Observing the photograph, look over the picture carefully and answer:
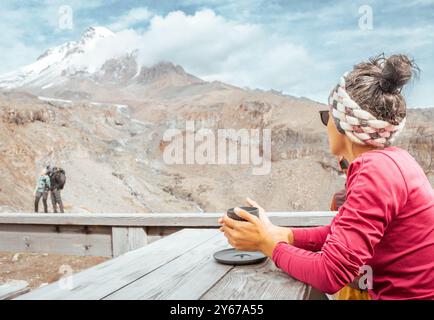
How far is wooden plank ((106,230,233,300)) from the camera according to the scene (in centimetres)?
134

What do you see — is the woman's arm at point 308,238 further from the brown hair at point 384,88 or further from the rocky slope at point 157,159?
the rocky slope at point 157,159

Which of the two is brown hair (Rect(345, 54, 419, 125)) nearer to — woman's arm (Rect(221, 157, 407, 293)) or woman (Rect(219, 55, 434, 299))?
woman (Rect(219, 55, 434, 299))

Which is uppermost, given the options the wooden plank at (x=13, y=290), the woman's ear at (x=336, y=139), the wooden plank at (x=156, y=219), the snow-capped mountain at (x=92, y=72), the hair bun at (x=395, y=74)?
the snow-capped mountain at (x=92, y=72)

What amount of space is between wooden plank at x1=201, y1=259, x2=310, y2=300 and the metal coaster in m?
0.05

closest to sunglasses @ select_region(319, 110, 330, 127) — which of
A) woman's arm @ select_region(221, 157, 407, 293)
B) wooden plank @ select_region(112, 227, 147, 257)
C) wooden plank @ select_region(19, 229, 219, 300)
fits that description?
woman's arm @ select_region(221, 157, 407, 293)

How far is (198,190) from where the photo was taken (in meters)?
27.6

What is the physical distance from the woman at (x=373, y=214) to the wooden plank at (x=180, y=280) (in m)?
0.17

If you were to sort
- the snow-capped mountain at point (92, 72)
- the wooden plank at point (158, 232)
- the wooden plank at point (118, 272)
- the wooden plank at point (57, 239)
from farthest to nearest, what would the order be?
the snow-capped mountain at point (92, 72) → the wooden plank at point (57, 239) → the wooden plank at point (158, 232) → the wooden plank at point (118, 272)

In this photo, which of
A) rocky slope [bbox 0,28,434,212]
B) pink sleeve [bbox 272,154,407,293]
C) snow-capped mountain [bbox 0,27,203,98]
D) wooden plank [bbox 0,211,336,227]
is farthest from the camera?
snow-capped mountain [bbox 0,27,203,98]

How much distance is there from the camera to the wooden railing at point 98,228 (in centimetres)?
269

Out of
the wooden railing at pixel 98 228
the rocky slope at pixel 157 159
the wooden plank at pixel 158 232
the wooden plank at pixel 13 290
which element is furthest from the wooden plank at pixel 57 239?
the rocky slope at pixel 157 159

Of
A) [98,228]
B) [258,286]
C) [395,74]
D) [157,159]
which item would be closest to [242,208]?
[258,286]

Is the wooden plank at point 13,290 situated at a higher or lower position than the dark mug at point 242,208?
lower

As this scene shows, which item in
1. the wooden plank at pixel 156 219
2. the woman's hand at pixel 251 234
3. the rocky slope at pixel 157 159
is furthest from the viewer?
the rocky slope at pixel 157 159
